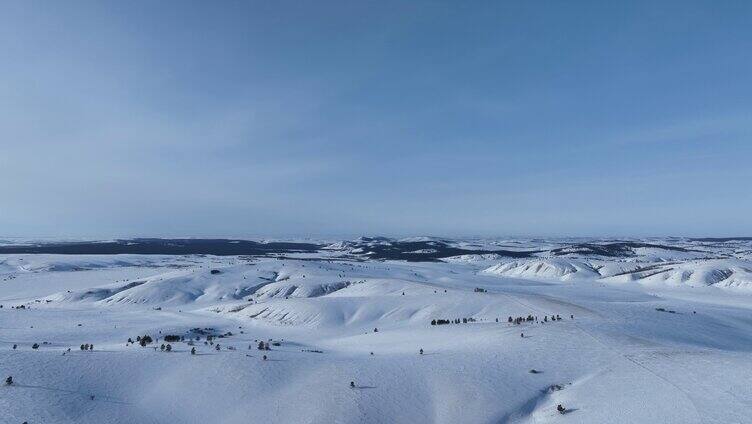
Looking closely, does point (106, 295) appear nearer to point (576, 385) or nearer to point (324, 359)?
point (324, 359)

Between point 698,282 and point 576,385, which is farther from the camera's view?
Answer: point 698,282

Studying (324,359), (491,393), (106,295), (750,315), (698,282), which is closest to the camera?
(491,393)

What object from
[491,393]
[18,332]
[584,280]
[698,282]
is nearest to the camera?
[491,393]

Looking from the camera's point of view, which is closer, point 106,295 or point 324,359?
point 324,359

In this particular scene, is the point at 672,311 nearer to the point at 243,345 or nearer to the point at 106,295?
the point at 243,345

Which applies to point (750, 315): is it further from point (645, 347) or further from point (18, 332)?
point (18, 332)

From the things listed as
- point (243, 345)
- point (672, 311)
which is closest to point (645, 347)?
point (672, 311)

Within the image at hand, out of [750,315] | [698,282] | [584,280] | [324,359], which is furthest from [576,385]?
[584,280]

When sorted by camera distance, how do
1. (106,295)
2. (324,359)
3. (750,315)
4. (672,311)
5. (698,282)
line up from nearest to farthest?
(324,359)
(672,311)
(750,315)
(106,295)
(698,282)

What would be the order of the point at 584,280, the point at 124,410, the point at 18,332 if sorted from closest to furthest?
the point at 124,410, the point at 18,332, the point at 584,280

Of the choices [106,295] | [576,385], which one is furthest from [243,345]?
[106,295]
